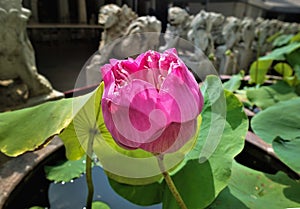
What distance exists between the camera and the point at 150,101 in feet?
0.80

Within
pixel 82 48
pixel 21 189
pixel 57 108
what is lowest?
pixel 82 48

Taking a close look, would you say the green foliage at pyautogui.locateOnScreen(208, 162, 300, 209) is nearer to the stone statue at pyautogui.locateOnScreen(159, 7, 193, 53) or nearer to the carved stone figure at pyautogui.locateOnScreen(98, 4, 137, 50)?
the carved stone figure at pyautogui.locateOnScreen(98, 4, 137, 50)

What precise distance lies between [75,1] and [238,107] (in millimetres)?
5664

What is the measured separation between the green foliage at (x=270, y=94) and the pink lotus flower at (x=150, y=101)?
2.35 ft

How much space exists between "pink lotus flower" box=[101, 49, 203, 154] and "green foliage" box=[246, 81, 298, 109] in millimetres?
717

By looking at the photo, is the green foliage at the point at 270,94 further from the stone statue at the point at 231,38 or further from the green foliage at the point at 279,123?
the stone statue at the point at 231,38

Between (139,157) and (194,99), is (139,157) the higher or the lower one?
the lower one

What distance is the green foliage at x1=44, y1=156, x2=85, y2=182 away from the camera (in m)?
0.61

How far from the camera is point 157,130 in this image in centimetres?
26

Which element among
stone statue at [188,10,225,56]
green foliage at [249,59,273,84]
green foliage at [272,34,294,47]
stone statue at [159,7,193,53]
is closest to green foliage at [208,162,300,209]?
green foliage at [249,59,273,84]

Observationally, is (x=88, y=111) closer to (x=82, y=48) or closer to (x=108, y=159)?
(x=108, y=159)

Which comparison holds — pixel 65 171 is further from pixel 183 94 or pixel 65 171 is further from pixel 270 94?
pixel 270 94

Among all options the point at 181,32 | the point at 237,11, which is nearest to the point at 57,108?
the point at 181,32

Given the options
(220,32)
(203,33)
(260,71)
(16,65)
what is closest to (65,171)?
(16,65)
